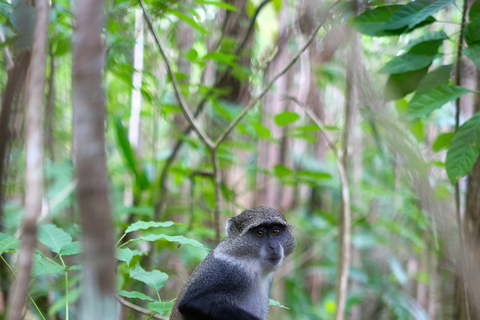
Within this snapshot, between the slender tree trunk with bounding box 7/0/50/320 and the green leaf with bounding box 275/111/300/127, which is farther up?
the green leaf with bounding box 275/111/300/127

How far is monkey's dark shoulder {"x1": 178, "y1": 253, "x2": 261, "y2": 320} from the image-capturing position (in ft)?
7.23

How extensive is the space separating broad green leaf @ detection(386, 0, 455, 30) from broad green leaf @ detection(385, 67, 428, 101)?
12.3 inches

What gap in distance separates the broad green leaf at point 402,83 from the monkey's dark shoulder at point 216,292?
4.57 ft

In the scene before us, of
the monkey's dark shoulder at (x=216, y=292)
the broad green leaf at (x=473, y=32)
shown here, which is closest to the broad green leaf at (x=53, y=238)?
the monkey's dark shoulder at (x=216, y=292)

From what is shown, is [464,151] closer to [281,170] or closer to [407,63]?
[407,63]

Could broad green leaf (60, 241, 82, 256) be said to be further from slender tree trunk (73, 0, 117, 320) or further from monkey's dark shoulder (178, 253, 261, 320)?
slender tree trunk (73, 0, 117, 320)

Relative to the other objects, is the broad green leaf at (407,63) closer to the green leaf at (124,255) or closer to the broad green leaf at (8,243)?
the green leaf at (124,255)

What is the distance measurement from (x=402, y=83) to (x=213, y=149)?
146 centimetres

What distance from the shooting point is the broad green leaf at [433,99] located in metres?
1.96

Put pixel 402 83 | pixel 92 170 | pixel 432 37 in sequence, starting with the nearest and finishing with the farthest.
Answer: pixel 92 170 < pixel 432 37 < pixel 402 83

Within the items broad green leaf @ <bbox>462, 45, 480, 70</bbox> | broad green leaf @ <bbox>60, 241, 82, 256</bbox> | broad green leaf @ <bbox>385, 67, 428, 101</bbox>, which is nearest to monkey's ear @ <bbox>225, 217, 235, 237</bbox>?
broad green leaf @ <bbox>60, 241, 82, 256</bbox>

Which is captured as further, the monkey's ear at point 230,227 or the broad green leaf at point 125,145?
the broad green leaf at point 125,145

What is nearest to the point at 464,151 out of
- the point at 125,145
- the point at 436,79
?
the point at 436,79

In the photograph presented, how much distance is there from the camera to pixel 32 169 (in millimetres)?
964
